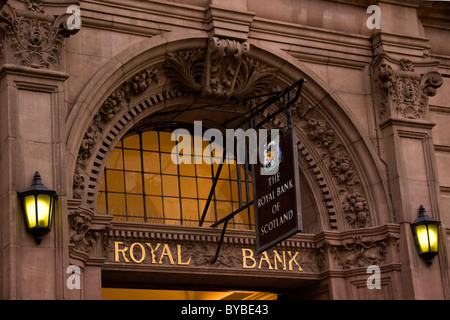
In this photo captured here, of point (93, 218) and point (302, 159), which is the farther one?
point (302, 159)

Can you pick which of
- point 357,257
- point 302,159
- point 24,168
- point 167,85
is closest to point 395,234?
point 357,257

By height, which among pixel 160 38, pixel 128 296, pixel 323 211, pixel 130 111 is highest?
pixel 160 38

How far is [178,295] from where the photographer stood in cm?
1962

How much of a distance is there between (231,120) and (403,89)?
3492 mm

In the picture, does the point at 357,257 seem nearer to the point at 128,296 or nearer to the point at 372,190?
the point at 372,190

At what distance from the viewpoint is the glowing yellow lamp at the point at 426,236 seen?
1892 cm

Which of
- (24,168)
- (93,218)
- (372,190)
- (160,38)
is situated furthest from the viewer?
(372,190)

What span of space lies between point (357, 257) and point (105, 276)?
4.83 m

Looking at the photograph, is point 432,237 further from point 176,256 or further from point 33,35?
point 33,35

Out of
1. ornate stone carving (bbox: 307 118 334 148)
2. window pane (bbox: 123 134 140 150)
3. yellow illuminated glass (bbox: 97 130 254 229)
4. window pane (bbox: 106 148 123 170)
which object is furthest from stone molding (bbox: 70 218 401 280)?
window pane (bbox: 123 134 140 150)

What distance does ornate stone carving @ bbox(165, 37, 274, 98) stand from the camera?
1880 centimetres

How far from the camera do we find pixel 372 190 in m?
19.6

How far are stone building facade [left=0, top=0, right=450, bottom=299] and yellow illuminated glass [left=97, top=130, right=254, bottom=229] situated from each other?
168mm

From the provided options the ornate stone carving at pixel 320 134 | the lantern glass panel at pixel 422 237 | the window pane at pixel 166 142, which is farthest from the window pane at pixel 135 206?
the lantern glass panel at pixel 422 237
